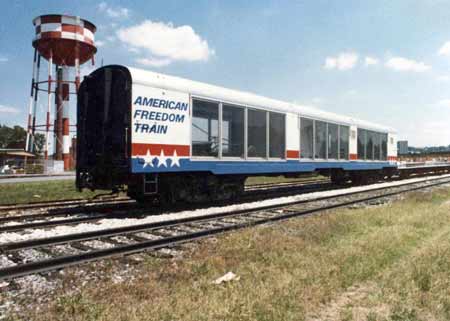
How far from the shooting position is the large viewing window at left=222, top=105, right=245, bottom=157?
11352 millimetres

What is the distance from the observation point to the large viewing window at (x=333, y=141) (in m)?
16.5

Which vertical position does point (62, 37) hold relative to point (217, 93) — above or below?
above

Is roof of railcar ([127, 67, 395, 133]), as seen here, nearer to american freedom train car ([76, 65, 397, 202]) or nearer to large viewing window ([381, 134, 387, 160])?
american freedom train car ([76, 65, 397, 202])

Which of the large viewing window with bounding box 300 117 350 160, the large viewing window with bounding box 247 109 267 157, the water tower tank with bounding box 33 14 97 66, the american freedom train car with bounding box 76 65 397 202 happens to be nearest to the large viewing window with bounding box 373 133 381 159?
the large viewing window with bounding box 300 117 350 160

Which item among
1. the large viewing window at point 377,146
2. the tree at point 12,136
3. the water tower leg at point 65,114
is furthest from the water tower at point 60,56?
the tree at point 12,136

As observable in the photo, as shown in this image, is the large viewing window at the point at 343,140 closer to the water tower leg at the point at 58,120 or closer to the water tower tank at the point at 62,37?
the water tower leg at the point at 58,120

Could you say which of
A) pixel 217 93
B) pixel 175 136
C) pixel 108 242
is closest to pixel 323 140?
pixel 217 93

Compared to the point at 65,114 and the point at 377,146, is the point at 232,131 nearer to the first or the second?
the point at 377,146

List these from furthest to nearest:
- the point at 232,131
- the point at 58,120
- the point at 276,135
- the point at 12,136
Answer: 1. the point at 12,136
2. the point at 58,120
3. the point at 276,135
4. the point at 232,131

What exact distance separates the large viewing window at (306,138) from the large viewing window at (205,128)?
4673 millimetres

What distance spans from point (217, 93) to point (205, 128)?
1128 mm

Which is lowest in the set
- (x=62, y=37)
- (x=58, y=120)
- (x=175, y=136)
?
(x=175, y=136)

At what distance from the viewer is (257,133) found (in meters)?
12.4

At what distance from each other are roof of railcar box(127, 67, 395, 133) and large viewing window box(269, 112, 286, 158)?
1.02 ft
